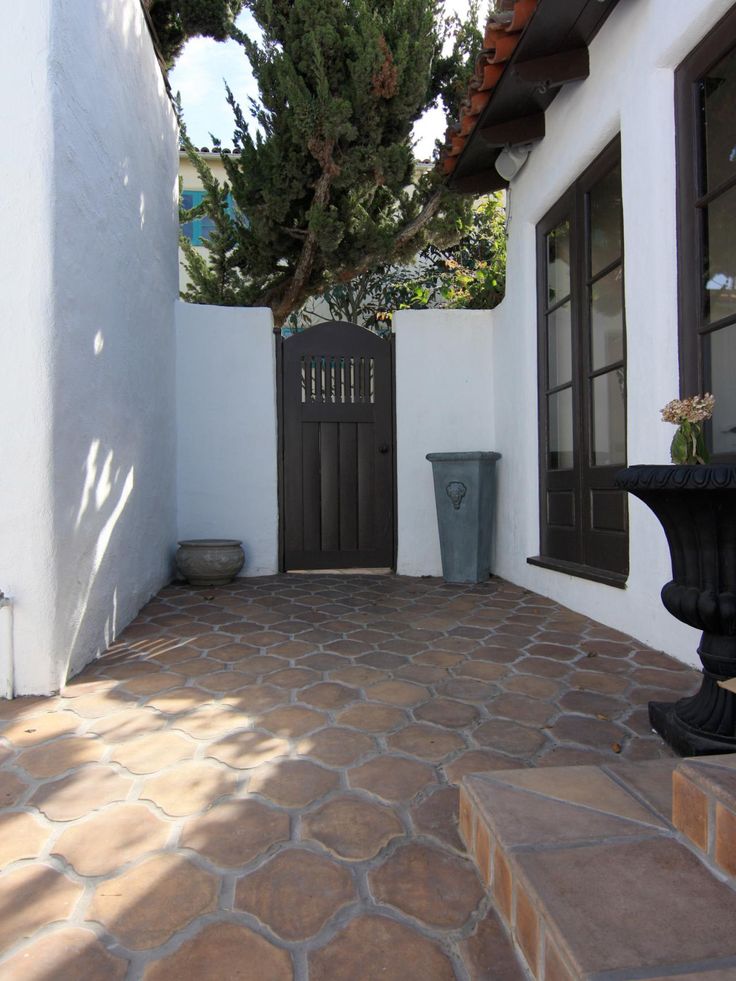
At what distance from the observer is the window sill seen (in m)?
2.97

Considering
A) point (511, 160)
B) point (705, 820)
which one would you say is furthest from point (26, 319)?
point (511, 160)

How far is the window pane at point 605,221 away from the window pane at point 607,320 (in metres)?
0.10

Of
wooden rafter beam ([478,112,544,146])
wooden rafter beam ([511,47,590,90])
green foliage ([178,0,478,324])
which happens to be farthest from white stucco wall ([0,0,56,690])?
green foliage ([178,0,478,324])

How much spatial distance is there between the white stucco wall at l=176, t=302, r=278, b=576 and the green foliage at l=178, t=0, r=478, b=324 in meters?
1.27

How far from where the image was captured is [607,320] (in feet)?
10.6

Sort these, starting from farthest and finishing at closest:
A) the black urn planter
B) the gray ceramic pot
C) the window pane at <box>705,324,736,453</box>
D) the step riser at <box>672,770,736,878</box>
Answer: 1. the gray ceramic pot
2. the window pane at <box>705,324,736,453</box>
3. the black urn planter
4. the step riser at <box>672,770,736,878</box>

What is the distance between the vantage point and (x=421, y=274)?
812 centimetres

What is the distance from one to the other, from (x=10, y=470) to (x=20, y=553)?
31 centimetres

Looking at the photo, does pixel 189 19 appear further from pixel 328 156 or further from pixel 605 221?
pixel 605 221

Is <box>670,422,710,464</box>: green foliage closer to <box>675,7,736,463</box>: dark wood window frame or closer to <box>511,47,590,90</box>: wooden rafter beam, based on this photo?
<box>675,7,736,463</box>: dark wood window frame

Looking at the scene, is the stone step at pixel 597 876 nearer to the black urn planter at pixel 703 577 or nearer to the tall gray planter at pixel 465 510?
the black urn planter at pixel 703 577

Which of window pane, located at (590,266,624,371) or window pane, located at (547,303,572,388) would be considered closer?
window pane, located at (590,266,624,371)

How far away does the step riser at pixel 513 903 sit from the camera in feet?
2.94

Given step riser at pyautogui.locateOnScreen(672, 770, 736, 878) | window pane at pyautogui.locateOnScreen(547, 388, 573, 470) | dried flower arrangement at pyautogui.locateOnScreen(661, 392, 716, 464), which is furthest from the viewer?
window pane at pyautogui.locateOnScreen(547, 388, 573, 470)
